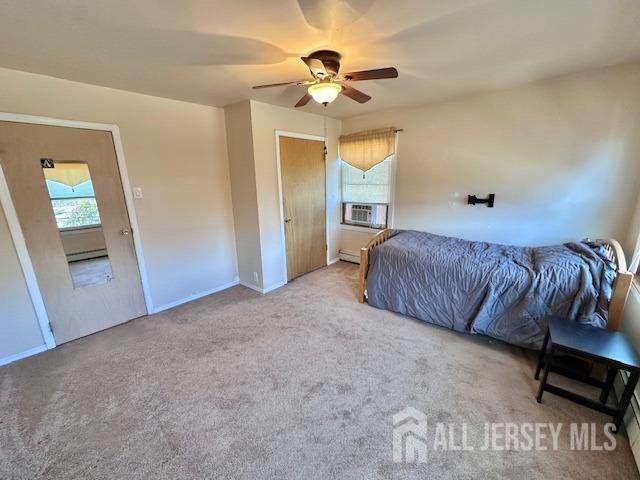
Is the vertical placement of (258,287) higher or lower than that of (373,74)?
lower

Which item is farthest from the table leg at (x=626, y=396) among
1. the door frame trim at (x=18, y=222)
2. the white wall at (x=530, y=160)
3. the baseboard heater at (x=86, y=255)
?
the baseboard heater at (x=86, y=255)

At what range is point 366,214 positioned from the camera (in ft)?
14.3

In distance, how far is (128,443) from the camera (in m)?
1.60

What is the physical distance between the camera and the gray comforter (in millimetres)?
2074

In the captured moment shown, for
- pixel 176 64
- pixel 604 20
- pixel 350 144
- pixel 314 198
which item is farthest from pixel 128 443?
pixel 350 144

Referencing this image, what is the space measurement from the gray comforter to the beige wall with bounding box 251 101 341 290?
1.31m

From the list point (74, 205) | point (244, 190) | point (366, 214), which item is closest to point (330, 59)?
point (244, 190)

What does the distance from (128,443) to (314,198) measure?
3.26m

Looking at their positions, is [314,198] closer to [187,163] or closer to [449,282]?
[187,163]

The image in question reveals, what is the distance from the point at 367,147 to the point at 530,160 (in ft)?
6.48

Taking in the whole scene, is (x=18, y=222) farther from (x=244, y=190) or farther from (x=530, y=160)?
(x=530, y=160)

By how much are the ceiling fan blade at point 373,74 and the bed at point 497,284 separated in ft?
5.61

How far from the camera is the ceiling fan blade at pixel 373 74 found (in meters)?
1.71

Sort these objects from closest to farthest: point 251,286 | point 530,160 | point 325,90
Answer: point 325,90 < point 530,160 < point 251,286
